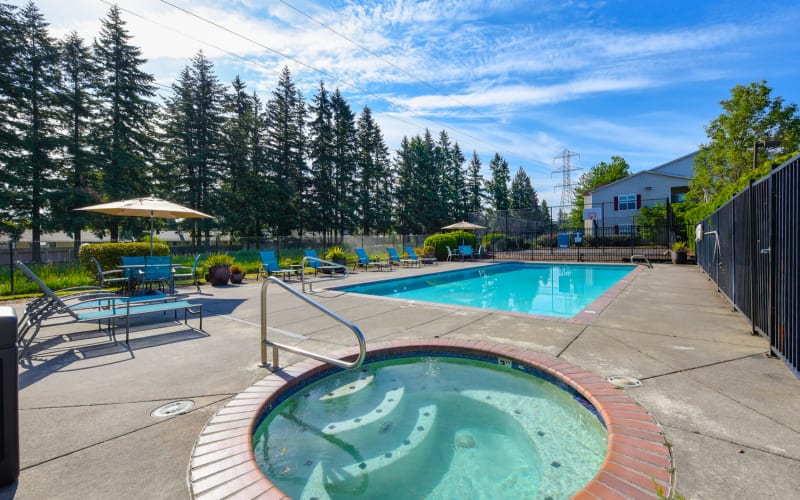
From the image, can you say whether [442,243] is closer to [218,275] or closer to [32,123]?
[218,275]

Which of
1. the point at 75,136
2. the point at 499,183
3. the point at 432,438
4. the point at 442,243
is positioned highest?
the point at 499,183

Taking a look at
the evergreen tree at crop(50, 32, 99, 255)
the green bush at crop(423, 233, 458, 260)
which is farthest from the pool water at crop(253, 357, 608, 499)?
the evergreen tree at crop(50, 32, 99, 255)

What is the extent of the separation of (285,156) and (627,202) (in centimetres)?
3057

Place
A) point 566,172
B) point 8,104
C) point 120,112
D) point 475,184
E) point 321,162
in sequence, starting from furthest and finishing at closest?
point 566,172
point 475,184
point 321,162
point 120,112
point 8,104

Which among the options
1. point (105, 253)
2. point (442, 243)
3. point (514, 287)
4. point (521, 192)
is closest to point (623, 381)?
point (514, 287)

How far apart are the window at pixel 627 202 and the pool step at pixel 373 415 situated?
1363 inches

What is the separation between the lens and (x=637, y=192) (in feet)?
101

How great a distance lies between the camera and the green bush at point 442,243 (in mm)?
18703

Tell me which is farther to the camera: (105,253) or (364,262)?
(364,262)

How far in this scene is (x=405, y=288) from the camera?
10391mm

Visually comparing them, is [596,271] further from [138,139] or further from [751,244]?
[138,139]

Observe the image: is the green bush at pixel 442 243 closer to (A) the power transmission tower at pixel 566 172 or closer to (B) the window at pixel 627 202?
(B) the window at pixel 627 202

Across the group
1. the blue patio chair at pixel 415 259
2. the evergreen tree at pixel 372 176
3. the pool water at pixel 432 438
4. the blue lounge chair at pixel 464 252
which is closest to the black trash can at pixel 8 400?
the pool water at pixel 432 438

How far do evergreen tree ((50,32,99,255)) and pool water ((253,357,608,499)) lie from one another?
25.5 m
